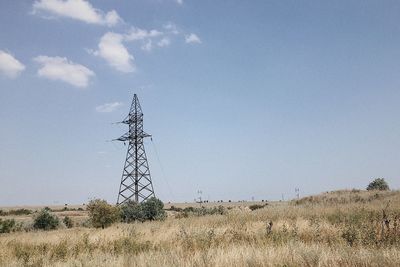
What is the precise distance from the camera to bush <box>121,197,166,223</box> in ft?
129

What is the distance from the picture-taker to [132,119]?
5347 centimetres

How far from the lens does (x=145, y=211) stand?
40125 mm

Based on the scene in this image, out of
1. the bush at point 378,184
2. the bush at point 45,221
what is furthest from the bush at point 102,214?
the bush at point 378,184

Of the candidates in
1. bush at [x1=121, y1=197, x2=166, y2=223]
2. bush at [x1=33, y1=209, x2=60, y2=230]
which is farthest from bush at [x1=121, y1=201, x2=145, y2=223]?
bush at [x1=33, y1=209, x2=60, y2=230]

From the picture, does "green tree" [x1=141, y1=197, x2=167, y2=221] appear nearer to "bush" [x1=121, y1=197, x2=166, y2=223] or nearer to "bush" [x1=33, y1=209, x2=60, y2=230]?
"bush" [x1=121, y1=197, x2=166, y2=223]

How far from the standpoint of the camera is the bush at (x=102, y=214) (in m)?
34.8

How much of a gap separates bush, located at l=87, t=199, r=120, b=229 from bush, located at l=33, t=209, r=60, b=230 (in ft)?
14.1

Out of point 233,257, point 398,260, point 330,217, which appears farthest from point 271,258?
point 330,217

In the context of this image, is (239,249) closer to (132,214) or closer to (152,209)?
(152,209)

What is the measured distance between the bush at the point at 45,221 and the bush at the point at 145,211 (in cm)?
598

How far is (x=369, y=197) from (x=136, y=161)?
82.7 feet

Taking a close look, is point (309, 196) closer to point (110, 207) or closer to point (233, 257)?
point (110, 207)

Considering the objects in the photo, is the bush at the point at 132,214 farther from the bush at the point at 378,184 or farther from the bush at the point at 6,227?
the bush at the point at 378,184

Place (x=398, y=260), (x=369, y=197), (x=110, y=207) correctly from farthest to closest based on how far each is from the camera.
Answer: (x=369, y=197)
(x=110, y=207)
(x=398, y=260)
